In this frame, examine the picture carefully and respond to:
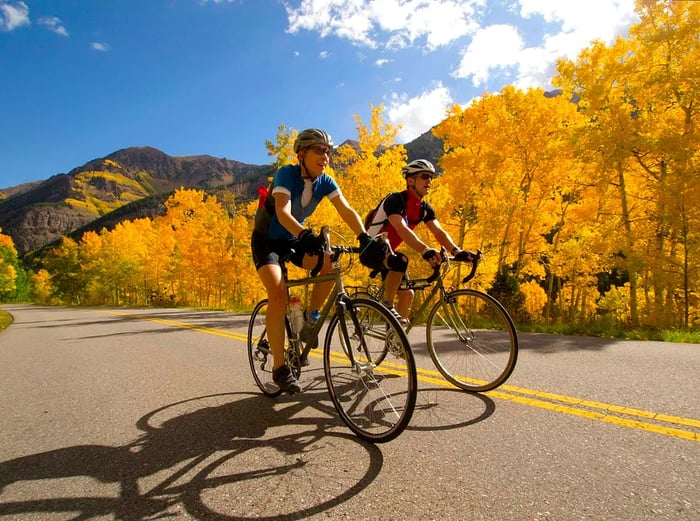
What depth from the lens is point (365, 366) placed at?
2.75 m

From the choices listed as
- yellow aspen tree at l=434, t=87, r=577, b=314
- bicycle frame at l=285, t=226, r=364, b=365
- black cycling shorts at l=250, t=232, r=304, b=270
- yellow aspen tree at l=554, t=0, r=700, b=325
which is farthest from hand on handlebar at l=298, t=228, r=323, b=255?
Result: yellow aspen tree at l=434, t=87, r=577, b=314

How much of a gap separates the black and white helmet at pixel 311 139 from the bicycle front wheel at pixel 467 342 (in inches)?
77.1

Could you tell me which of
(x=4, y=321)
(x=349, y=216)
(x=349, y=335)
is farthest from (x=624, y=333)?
(x=4, y=321)

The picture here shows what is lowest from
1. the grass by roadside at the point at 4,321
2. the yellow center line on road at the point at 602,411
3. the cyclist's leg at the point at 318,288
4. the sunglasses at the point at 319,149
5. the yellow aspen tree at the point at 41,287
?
the yellow aspen tree at the point at 41,287

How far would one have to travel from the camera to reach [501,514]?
1612 millimetres

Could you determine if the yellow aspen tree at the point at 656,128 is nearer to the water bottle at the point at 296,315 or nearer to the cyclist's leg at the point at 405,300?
the cyclist's leg at the point at 405,300

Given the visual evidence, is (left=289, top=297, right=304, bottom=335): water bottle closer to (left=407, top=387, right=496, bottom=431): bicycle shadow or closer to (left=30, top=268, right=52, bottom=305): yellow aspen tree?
(left=407, top=387, right=496, bottom=431): bicycle shadow

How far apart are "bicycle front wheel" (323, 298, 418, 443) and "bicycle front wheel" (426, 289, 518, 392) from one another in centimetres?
102

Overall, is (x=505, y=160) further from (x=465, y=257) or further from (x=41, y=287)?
(x=41, y=287)

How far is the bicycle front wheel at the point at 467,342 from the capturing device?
3531 millimetres

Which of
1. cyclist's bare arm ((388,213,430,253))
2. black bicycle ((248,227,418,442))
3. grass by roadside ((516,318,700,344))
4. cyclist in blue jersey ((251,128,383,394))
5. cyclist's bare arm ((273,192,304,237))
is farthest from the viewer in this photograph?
grass by roadside ((516,318,700,344))

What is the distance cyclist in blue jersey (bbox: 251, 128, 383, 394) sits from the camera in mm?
3055

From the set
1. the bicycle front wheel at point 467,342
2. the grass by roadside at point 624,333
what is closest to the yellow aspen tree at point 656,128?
the grass by roadside at point 624,333

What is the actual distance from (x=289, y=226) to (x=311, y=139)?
2.64 ft
